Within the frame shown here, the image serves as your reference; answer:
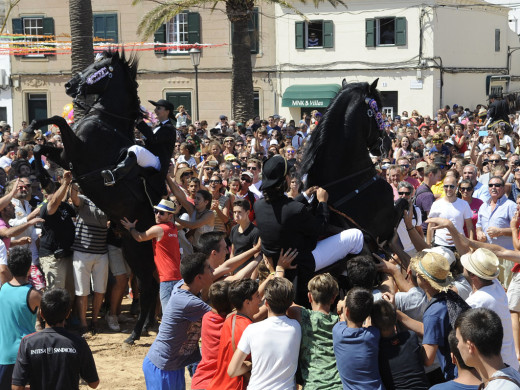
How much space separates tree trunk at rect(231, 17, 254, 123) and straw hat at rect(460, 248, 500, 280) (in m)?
22.3

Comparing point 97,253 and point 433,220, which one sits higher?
→ point 433,220

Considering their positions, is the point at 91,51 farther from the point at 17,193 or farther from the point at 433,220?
the point at 433,220

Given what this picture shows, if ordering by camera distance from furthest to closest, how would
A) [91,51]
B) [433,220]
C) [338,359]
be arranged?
1. [91,51]
2. [433,220]
3. [338,359]

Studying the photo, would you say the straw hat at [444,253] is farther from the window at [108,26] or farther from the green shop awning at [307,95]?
the window at [108,26]

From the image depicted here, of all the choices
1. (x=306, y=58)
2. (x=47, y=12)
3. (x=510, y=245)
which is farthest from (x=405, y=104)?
(x=510, y=245)

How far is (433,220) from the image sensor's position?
6.40 m

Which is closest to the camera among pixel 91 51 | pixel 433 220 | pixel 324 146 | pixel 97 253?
pixel 433 220

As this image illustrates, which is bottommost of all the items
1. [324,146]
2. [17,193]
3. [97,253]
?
[97,253]

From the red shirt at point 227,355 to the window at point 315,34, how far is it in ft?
99.2

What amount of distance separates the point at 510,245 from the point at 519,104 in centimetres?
2611

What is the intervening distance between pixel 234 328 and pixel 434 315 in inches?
54.3

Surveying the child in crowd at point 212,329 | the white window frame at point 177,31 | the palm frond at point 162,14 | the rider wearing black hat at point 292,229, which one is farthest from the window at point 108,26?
the child in crowd at point 212,329

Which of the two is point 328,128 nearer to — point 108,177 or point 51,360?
point 108,177

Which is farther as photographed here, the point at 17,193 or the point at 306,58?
the point at 306,58
